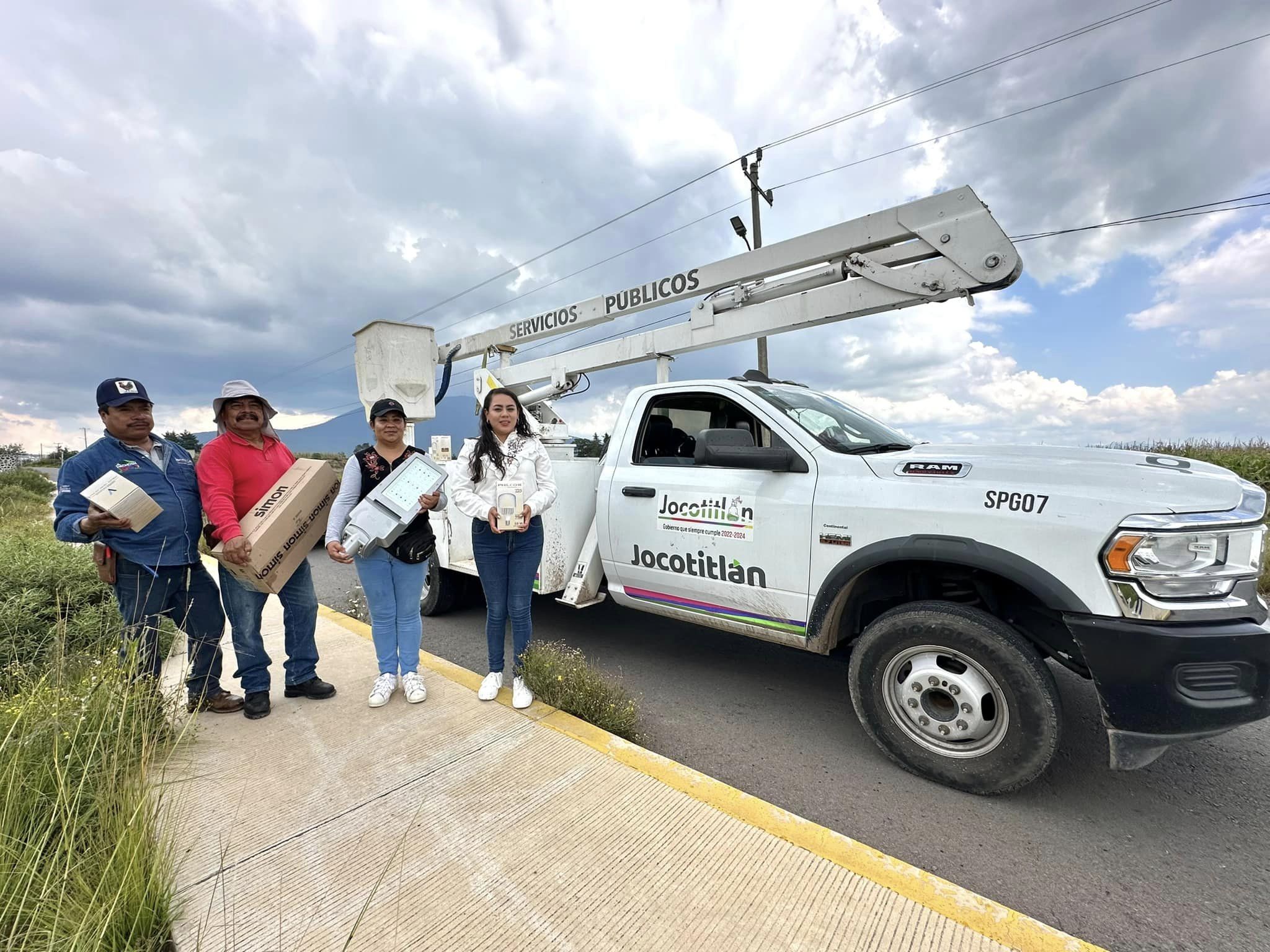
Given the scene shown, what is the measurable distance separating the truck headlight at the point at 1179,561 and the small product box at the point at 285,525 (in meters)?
3.78

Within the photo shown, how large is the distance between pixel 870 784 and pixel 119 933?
2.77 m

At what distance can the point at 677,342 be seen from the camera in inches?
207

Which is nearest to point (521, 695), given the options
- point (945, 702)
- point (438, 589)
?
point (945, 702)

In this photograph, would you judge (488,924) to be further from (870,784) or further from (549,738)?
(870,784)

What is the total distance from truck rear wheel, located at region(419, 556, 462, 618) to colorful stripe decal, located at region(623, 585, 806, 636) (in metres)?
2.14

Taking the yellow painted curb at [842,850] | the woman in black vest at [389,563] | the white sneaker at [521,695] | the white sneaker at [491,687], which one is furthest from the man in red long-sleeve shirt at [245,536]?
the yellow painted curb at [842,850]

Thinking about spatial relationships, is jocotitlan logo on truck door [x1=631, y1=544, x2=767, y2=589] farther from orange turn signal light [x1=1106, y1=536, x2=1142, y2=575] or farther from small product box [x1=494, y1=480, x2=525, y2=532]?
orange turn signal light [x1=1106, y1=536, x2=1142, y2=575]

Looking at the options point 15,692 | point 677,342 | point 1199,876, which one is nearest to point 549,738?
point 1199,876

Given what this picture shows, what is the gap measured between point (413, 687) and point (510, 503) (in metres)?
1.26

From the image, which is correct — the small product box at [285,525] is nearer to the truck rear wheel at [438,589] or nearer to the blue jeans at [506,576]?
the blue jeans at [506,576]

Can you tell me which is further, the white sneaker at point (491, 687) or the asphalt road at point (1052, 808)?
the white sneaker at point (491, 687)

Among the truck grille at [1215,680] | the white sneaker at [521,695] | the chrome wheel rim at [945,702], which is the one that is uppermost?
the truck grille at [1215,680]

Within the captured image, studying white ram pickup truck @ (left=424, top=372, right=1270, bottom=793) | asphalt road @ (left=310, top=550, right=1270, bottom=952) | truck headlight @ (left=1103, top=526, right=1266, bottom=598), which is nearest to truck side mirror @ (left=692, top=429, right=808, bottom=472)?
white ram pickup truck @ (left=424, top=372, right=1270, bottom=793)

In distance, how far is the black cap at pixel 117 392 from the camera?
9.07 ft
